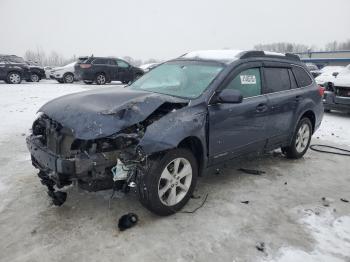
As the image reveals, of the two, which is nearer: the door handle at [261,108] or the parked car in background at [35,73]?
the door handle at [261,108]

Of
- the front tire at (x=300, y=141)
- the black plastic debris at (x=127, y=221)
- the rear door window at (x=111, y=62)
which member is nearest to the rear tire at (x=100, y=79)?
the rear door window at (x=111, y=62)

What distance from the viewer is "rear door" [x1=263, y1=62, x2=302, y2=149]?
500 centimetres

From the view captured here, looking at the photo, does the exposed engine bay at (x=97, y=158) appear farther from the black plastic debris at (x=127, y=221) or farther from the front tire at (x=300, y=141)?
the front tire at (x=300, y=141)

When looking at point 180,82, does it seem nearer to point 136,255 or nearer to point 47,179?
point 47,179

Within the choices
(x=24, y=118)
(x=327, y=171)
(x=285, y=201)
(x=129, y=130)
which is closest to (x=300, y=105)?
(x=327, y=171)

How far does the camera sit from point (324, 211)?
404 cm

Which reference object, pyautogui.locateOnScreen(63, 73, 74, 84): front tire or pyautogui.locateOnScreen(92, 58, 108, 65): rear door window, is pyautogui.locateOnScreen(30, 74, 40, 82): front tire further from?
pyautogui.locateOnScreen(92, 58, 108, 65): rear door window

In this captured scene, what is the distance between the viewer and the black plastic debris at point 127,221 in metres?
3.44

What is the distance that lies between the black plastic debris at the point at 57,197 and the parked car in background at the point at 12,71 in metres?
16.2

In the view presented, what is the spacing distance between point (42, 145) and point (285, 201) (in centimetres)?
304

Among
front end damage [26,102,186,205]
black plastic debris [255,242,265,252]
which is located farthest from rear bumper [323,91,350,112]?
front end damage [26,102,186,205]

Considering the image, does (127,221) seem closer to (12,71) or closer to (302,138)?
(302,138)

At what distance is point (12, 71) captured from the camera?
58.6 feet

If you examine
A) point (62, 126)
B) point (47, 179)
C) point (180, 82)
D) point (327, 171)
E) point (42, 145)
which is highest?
point (180, 82)
